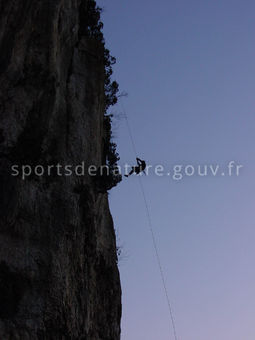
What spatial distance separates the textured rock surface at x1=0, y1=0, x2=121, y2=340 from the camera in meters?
18.0

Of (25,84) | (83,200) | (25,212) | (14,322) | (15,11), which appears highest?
(15,11)

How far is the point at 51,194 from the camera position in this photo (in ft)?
65.8

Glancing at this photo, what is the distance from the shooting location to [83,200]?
21547mm

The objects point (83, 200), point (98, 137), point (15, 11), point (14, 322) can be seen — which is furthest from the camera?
point (98, 137)

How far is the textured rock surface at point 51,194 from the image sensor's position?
59.2 feet

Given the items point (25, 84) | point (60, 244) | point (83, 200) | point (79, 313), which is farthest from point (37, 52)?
point (79, 313)

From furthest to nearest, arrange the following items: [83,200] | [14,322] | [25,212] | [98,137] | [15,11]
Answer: [98,137] → [83,200] → [15,11] → [25,212] → [14,322]

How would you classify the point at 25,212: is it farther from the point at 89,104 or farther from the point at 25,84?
the point at 89,104

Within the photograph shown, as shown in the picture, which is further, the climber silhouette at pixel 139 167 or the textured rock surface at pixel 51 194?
the climber silhouette at pixel 139 167

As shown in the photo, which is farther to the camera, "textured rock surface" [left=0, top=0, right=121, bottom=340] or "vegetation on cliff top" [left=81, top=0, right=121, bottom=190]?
"vegetation on cliff top" [left=81, top=0, right=121, bottom=190]

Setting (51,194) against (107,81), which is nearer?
(51,194)

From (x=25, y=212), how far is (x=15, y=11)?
690 centimetres

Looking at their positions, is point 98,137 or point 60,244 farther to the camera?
point 98,137

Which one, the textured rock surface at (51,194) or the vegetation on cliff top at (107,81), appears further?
the vegetation on cliff top at (107,81)
